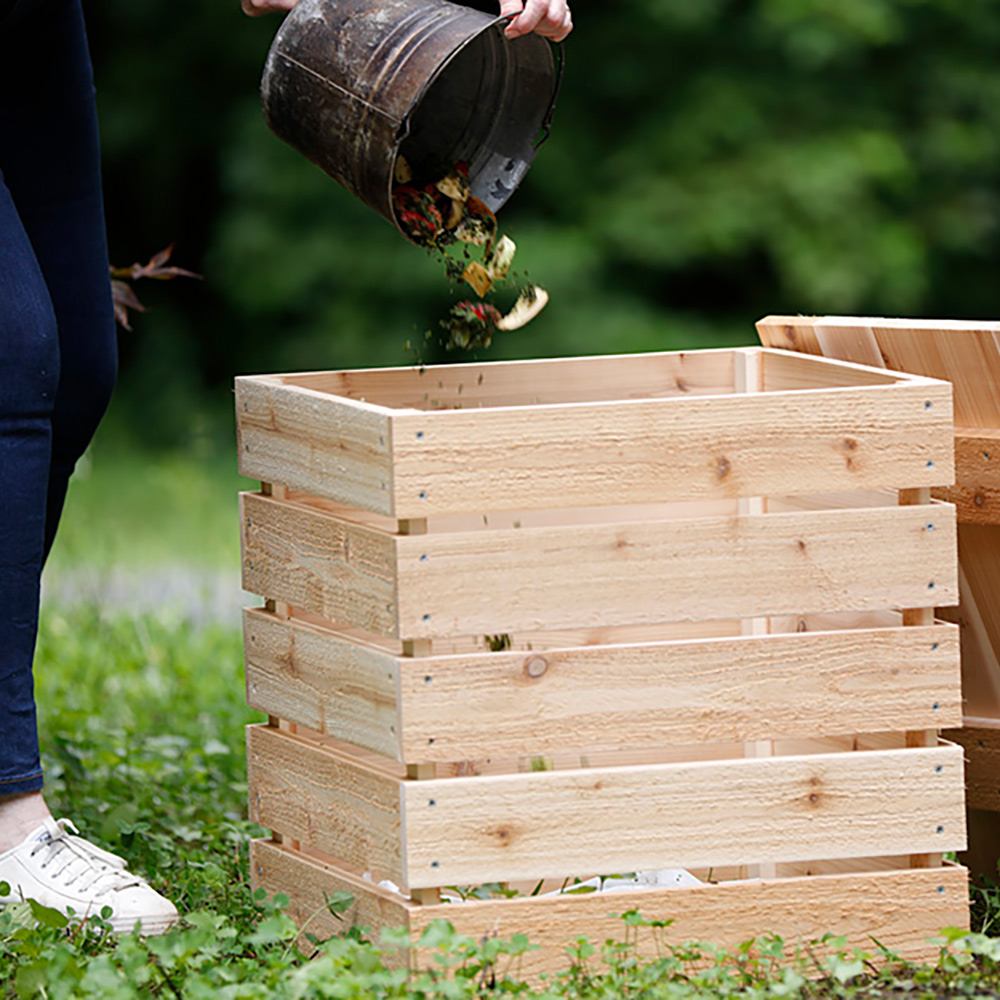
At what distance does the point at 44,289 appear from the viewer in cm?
218

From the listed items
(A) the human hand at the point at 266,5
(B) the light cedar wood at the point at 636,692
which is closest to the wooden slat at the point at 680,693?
(B) the light cedar wood at the point at 636,692

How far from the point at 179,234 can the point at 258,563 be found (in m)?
8.40

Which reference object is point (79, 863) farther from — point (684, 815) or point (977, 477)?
point (977, 477)

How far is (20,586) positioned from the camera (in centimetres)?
218

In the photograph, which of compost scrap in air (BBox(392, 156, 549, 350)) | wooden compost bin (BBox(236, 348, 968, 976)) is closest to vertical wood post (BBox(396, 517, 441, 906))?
wooden compost bin (BBox(236, 348, 968, 976))

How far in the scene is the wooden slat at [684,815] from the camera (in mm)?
1879

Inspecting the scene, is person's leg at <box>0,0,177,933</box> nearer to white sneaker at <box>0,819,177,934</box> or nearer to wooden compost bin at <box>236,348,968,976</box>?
white sneaker at <box>0,819,177,934</box>

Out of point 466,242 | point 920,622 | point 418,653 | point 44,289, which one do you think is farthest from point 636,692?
point 44,289

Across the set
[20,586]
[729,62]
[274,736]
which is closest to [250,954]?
[274,736]

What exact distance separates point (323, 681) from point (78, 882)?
0.46 metres

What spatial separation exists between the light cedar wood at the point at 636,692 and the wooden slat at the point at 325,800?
0.16 ft

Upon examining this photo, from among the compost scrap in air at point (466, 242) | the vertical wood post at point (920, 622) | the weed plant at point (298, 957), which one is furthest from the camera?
the compost scrap in air at point (466, 242)

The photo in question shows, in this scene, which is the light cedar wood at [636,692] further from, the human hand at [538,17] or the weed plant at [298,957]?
the human hand at [538,17]

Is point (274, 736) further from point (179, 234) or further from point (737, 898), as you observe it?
point (179, 234)
